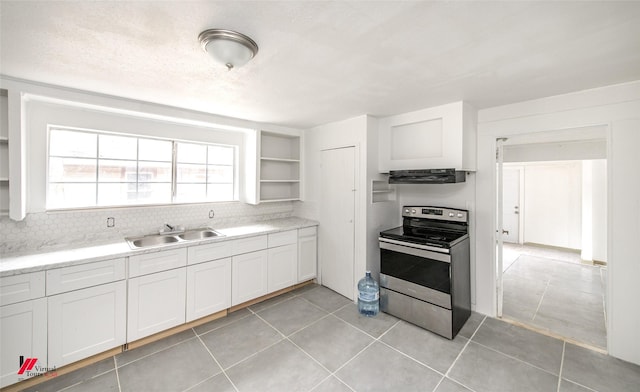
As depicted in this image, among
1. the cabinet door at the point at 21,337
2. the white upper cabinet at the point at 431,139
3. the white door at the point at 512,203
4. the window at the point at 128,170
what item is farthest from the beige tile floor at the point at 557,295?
the cabinet door at the point at 21,337

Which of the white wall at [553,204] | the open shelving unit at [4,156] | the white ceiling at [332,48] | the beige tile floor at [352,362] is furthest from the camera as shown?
the white wall at [553,204]

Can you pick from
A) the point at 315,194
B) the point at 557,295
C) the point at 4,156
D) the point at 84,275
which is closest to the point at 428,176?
the point at 315,194

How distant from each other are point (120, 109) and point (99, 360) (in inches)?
90.0

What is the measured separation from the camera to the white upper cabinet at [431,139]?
2557mm

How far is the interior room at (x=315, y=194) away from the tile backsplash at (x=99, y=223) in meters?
0.02

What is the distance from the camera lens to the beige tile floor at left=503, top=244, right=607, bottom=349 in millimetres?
2584

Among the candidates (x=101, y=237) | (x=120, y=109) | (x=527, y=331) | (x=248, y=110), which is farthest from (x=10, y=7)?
(x=527, y=331)

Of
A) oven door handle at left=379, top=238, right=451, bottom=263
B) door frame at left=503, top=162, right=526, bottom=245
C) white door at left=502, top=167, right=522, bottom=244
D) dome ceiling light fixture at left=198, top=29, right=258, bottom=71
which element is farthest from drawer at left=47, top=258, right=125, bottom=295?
door frame at left=503, top=162, right=526, bottom=245

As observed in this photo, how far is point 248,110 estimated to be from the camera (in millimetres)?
2873

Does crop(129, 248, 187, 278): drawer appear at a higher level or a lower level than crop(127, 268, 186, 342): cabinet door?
higher

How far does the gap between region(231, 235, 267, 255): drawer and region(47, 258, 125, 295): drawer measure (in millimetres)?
1030

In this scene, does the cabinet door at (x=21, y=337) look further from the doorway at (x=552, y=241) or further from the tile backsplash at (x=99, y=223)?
the doorway at (x=552, y=241)

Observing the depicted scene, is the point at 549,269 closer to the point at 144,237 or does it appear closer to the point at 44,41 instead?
the point at 144,237

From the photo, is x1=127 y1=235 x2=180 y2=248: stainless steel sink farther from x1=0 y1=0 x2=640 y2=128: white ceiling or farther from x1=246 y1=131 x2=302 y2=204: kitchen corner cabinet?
x1=0 y1=0 x2=640 y2=128: white ceiling
